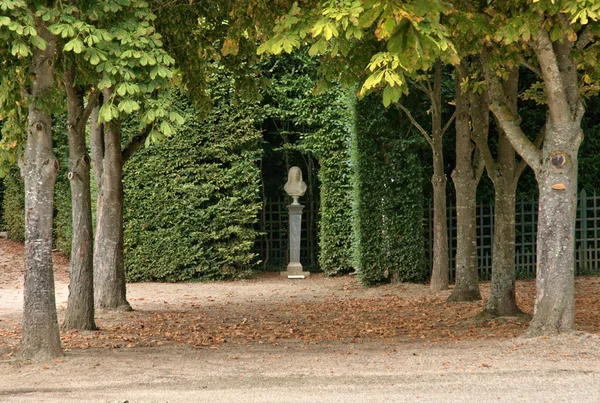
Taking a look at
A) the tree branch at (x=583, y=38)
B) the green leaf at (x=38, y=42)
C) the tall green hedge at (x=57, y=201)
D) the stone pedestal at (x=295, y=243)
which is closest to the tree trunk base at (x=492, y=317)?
the tree branch at (x=583, y=38)

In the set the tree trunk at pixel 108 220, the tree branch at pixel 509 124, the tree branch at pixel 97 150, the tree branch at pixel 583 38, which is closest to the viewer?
the tree branch at pixel 583 38

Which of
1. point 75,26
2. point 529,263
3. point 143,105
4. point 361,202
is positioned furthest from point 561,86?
point 529,263

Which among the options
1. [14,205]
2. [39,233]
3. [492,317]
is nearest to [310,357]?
[39,233]

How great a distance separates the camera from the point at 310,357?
788cm

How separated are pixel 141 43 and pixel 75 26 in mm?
587

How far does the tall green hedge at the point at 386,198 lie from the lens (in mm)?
14938

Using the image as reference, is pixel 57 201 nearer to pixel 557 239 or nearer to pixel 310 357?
pixel 310 357

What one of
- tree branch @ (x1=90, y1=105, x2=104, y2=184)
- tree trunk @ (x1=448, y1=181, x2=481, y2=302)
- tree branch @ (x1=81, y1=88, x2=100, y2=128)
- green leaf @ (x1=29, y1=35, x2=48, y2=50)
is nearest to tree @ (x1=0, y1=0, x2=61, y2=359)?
green leaf @ (x1=29, y1=35, x2=48, y2=50)

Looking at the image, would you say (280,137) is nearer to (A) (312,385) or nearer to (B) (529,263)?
(B) (529,263)

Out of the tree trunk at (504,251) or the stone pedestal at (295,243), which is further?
the stone pedestal at (295,243)

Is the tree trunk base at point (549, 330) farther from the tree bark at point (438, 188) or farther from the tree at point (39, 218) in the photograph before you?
the tree bark at point (438, 188)

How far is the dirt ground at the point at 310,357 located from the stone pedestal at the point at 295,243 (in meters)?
5.45

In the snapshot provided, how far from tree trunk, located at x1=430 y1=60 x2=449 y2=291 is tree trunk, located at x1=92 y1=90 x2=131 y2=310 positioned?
542cm

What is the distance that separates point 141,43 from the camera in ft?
23.4
